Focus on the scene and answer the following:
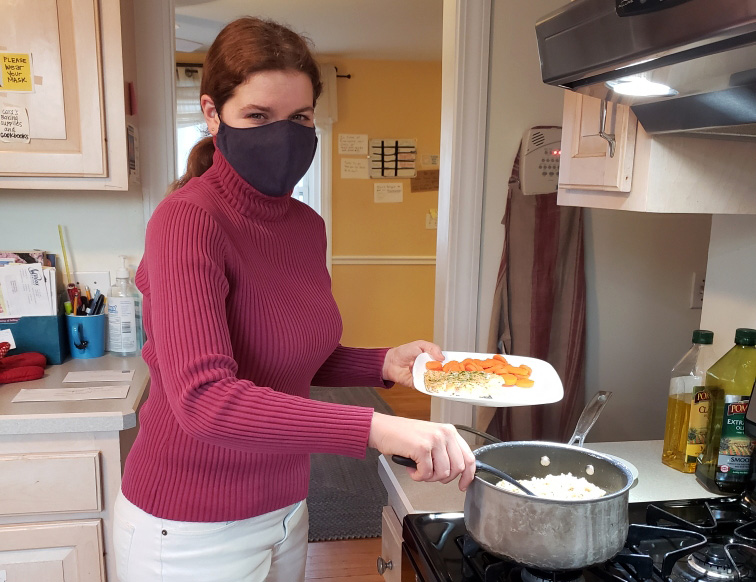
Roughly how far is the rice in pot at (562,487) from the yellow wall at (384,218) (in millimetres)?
3967

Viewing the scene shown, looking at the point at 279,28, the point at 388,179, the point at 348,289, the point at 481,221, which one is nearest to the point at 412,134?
the point at 388,179

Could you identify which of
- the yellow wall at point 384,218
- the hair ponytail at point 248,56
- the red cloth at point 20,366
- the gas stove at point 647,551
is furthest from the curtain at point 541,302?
the yellow wall at point 384,218

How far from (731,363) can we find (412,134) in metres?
3.89

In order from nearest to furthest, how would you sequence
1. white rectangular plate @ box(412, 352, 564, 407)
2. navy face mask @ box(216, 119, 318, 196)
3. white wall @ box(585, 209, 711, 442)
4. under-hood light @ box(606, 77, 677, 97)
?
1. under-hood light @ box(606, 77, 677, 97)
2. navy face mask @ box(216, 119, 318, 196)
3. white rectangular plate @ box(412, 352, 564, 407)
4. white wall @ box(585, 209, 711, 442)

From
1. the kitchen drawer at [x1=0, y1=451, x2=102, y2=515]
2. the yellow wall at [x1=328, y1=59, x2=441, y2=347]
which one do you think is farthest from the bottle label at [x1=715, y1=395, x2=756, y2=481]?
the yellow wall at [x1=328, y1=59, x2=441, y2=347]

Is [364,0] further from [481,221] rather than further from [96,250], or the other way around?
[96,250]

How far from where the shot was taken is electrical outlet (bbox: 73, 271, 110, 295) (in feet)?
6.15

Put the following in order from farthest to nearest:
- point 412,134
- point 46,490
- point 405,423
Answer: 1. point 412,134
2. point 46,490
3. point 405,423

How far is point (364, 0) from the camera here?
3.31 metres

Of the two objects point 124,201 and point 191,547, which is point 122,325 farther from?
point 191,547

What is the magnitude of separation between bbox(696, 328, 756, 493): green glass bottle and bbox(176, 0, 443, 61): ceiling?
277cm

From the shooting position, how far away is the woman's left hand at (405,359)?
1204mm

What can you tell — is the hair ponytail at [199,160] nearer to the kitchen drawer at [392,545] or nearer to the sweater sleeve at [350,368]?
the sweater sleeve at [350,368]

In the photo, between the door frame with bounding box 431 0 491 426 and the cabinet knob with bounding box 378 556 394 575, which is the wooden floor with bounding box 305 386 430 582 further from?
the cabinet knob with bounding box 378 556 394 575
